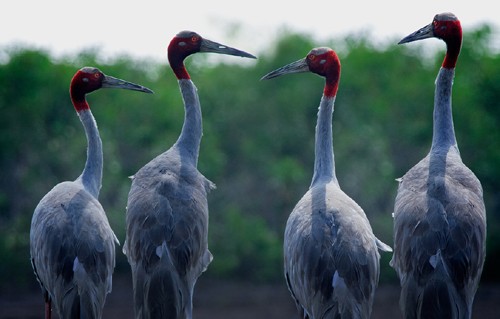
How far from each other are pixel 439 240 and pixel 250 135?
626 inches

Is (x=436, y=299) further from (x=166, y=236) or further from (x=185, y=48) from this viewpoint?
(x=185, y=48)

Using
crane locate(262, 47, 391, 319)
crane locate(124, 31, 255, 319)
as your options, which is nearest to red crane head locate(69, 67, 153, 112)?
crane locate(124, 31, 255, 319)

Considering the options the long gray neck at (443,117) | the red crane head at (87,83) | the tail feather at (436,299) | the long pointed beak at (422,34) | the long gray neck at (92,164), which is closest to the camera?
the tail feather at (436,299)

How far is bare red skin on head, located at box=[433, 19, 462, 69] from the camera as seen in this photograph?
8.42 metres

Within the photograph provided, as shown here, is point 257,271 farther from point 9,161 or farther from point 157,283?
point 157,283

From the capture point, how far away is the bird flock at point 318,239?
277 inches

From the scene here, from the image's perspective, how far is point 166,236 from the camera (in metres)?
7.52

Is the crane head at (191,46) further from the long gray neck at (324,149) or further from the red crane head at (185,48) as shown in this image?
the long gray neck at (324,149)

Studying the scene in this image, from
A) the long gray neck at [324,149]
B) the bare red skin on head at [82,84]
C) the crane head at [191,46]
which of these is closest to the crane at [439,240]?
the long gray neck at [324,149]

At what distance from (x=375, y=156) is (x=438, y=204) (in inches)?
571

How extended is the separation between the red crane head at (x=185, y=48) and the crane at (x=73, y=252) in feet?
5.29

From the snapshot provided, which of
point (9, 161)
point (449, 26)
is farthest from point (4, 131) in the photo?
point (449, 26)

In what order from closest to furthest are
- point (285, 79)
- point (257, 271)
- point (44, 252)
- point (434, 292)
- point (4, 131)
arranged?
point (434, 292), point (44, 252), point (4, 131), point (257, 271), point (285, 79)

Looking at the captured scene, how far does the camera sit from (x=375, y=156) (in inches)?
854
